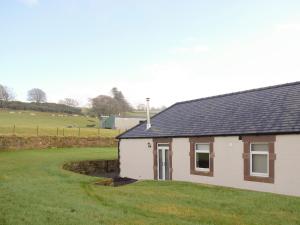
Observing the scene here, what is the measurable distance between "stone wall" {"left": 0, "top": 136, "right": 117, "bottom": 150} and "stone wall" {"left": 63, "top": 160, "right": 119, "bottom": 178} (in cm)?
1091

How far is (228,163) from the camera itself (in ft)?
57.3

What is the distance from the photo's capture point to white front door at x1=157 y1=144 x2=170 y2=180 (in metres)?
21.6

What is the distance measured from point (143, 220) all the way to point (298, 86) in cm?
1205

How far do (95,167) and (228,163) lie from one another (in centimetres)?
1485

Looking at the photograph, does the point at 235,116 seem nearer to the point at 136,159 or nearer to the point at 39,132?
the point at 136,159

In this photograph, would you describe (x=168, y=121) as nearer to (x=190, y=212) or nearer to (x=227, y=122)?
(x=227, y=122)

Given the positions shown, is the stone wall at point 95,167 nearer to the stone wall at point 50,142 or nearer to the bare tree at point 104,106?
the stone wall at point 50,142

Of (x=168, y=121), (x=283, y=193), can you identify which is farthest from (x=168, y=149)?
(x=283, y=193)

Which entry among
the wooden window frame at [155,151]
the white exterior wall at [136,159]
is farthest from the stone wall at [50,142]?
the wooden window frame at [155,151]

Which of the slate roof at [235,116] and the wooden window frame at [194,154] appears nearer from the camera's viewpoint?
the slate roof at [235,116]

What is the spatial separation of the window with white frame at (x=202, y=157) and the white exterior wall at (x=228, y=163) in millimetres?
515

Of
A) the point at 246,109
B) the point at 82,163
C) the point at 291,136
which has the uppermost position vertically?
the point at 246,109

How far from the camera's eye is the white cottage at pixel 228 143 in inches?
599

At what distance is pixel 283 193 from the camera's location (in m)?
15.0
